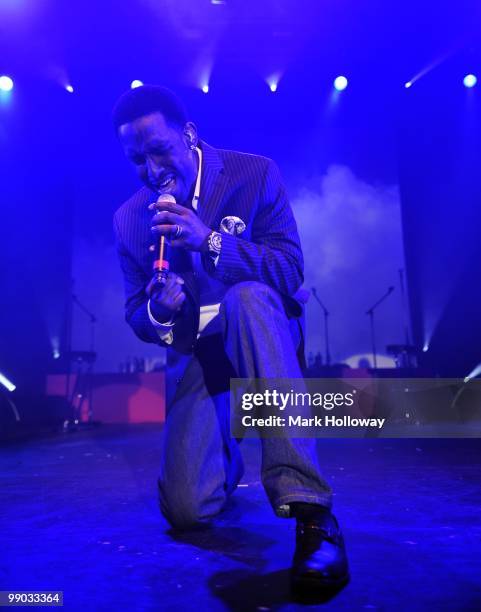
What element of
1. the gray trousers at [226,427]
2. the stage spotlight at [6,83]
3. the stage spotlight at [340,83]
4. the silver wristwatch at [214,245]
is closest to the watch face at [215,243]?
the silver wristwatch at [214,245]

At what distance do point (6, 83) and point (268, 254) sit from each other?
25.0 feet

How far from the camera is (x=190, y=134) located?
65.1 inches

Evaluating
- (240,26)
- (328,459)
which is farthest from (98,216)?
(328,459)

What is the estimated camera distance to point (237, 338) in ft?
3.78

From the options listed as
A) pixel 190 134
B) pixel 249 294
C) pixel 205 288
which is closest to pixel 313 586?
pixel 249 294

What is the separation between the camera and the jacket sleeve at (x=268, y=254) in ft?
4.19

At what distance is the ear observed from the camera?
64.5 inches

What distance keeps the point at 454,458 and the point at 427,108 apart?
23.9 feet

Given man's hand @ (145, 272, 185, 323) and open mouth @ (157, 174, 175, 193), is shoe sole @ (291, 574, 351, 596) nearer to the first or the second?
man's hand @ (145, 272, 185, 323)

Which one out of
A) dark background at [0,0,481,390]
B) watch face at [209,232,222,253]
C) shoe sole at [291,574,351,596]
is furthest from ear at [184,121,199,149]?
dark background at [0,0,481,390]

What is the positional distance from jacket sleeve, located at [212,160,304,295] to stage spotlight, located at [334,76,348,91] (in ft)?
24.4

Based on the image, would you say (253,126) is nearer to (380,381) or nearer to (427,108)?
(427,108)

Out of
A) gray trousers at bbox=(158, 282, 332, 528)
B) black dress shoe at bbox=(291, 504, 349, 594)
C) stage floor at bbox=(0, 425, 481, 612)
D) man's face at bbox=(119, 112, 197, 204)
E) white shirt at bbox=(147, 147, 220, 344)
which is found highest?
man's face at bbox=(119, 112, 197, 204)

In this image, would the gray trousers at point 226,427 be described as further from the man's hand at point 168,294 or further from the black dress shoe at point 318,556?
the man's hand at point 168,294
